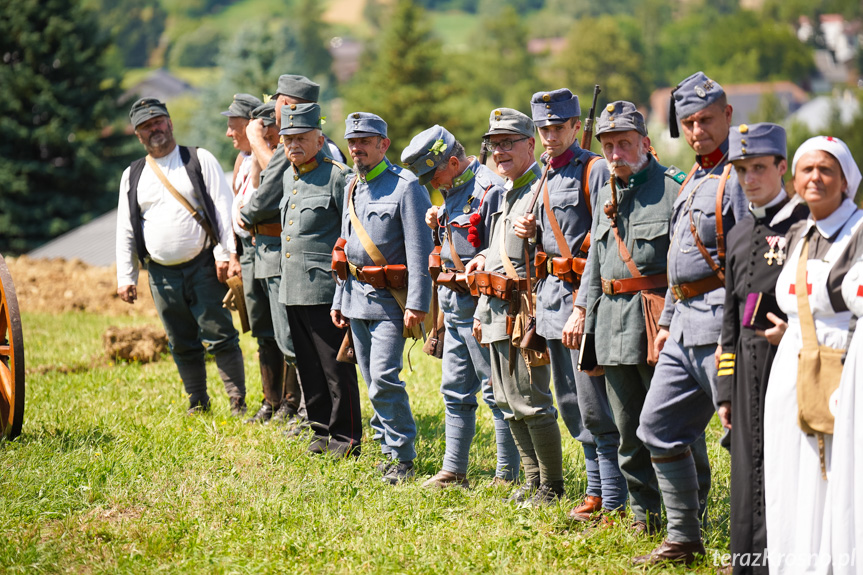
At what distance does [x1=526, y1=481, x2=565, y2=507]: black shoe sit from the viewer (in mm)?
5868

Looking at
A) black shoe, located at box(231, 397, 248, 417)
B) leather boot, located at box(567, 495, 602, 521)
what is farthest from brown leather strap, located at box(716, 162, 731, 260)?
black shoe, located at box(231, 397, 248, 417)

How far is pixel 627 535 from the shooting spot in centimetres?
518

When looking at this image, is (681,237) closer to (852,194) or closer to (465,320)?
(852,194)

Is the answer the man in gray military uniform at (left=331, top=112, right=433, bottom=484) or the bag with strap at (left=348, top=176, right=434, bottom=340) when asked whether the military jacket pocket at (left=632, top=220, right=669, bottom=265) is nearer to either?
the man in gray military uniform at (left=331, top=112, right=433, bottom=484)

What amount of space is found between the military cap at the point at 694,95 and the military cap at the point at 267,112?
12.0ft

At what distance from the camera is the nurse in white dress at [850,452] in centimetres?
389

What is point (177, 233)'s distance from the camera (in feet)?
26.1

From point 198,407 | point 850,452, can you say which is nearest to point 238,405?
point 198,407

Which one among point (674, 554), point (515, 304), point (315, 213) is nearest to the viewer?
point (674, 554)

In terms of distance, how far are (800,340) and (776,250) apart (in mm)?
412

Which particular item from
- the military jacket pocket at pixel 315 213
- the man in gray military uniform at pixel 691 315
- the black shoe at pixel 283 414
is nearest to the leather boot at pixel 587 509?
the man in gray military uniform at pixel 691 315

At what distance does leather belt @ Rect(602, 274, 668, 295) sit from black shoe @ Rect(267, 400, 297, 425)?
11.7 ft

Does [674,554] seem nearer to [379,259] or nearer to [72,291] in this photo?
[379,259]

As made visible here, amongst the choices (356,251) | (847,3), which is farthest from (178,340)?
(847,3)
